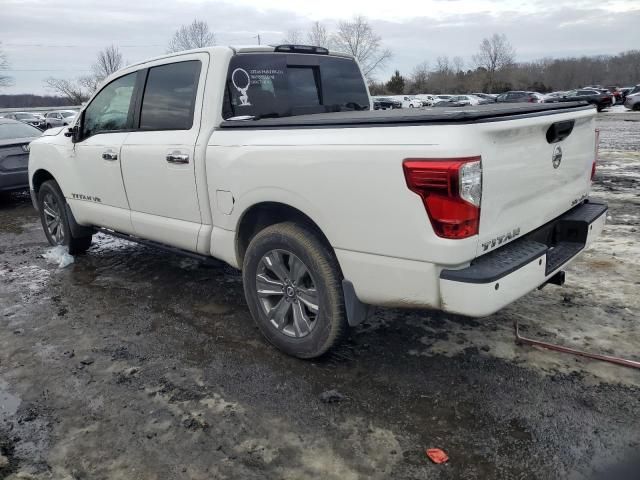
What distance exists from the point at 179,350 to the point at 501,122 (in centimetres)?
256

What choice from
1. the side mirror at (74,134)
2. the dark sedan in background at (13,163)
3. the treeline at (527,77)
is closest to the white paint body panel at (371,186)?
the side mirror at (74,134)

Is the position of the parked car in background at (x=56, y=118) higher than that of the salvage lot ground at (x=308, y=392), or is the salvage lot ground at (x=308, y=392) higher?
the parked car in background at (x=56, y=118)

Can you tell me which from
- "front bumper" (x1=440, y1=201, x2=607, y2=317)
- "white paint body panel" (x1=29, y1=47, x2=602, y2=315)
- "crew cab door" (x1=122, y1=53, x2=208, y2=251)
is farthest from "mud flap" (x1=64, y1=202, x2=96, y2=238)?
"front bumper" (x1=440, y1=201, x2=607, y2=317)

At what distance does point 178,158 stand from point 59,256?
298cm

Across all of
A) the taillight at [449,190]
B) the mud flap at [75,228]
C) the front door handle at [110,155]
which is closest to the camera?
the taillight at [449,190]

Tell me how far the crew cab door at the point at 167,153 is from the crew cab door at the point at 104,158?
17cm

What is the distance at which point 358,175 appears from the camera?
272cm

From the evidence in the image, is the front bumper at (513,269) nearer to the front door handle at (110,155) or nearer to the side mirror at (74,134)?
the front door handle at (110,155)


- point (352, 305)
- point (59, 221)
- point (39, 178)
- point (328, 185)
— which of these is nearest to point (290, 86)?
point (328, 185)

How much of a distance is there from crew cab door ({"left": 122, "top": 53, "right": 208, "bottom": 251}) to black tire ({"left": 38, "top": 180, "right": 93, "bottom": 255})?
1.63m

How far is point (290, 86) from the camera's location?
4242 millimetres

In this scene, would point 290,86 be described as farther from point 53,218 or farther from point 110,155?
point 53,218

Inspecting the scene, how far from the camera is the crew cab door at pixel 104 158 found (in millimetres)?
4598

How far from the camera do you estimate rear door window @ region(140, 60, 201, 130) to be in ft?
12.9
